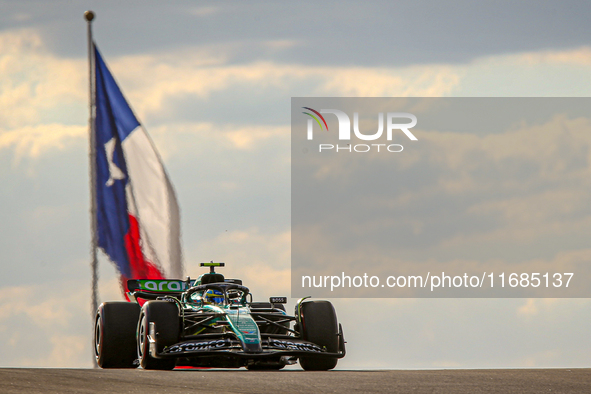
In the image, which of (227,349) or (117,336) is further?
(117,336)

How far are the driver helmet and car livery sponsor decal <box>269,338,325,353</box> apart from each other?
2402 millimetres

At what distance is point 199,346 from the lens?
1636cm

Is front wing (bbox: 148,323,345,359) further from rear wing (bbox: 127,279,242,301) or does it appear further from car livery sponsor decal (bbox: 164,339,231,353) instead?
rear wing (bbox: 127,279,242,301)

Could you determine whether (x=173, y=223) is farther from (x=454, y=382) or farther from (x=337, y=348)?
(x=454, y=382)

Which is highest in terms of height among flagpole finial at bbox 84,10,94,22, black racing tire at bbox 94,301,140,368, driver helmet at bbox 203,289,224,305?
flagpole finial at bbox 84,10,94,22

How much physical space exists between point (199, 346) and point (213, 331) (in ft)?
5.95

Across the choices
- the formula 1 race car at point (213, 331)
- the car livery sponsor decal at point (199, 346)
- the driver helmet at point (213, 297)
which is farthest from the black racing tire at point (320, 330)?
the car livery sponsor decal at point (199, 346)

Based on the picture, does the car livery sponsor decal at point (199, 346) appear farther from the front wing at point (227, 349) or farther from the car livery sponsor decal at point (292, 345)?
the car livery sponsor decal at point (292, 345)

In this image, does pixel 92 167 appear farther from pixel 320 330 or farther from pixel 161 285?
pixel 320 330

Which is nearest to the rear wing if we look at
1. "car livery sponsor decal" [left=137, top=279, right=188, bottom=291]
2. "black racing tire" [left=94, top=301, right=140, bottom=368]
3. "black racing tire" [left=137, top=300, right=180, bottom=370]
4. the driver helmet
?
"car livery sponsor decal" [left=137, top=279, right=188, bottom=291]

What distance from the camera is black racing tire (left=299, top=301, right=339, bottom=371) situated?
1797 centimetres

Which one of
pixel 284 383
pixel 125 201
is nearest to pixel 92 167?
pixel 125 201

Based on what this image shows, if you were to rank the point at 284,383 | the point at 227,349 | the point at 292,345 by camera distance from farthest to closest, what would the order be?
the point at 292,345
the point at 227,349
the point at 284,383

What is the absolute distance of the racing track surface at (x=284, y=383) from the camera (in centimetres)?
1163
